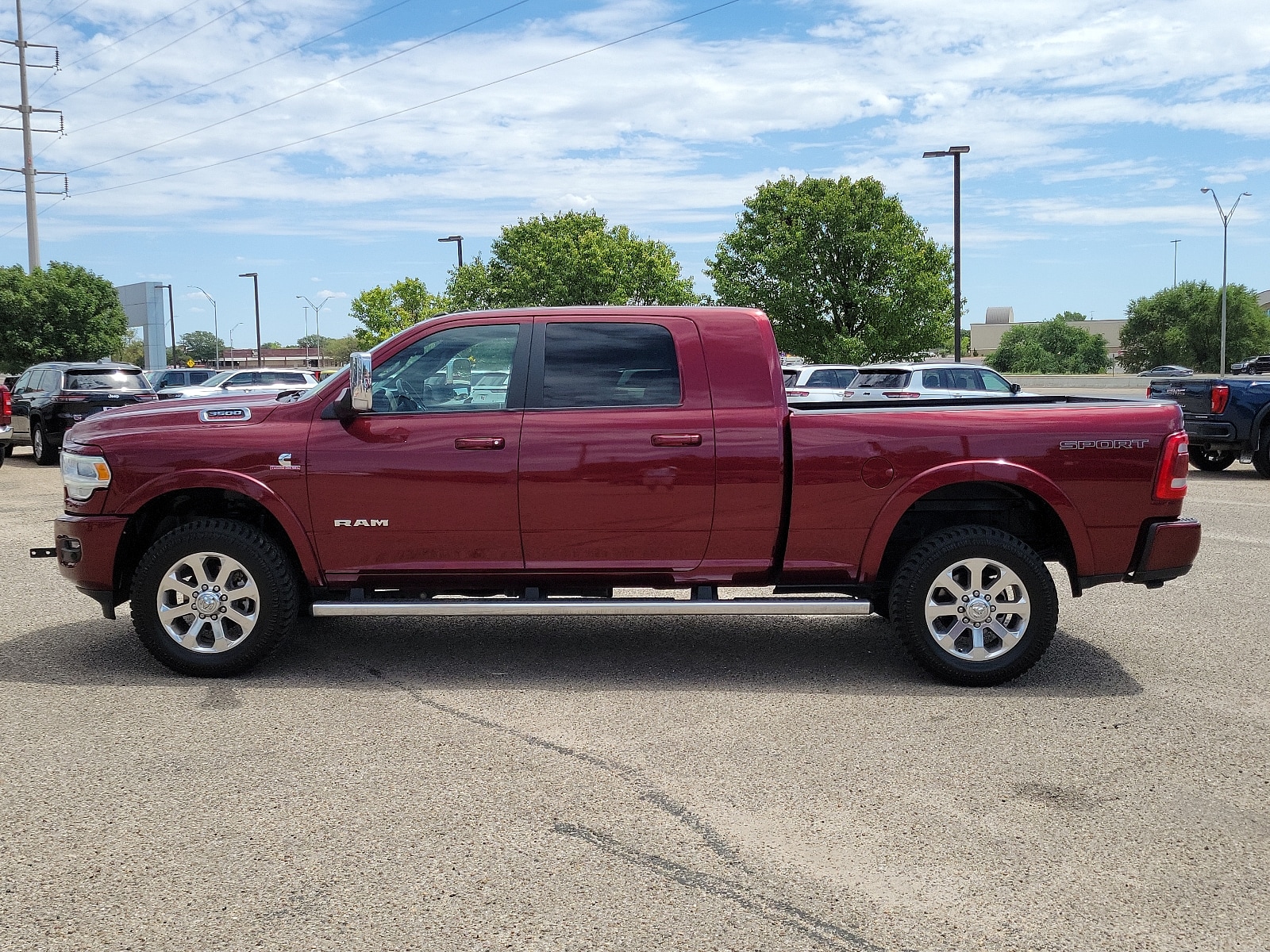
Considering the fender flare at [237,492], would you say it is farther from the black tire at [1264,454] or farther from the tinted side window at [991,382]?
the tinted side window at [991,382]

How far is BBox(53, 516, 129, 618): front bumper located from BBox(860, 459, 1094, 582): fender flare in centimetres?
383

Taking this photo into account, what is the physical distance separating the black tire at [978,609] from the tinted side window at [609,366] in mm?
1505

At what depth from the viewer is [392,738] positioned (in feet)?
16.8

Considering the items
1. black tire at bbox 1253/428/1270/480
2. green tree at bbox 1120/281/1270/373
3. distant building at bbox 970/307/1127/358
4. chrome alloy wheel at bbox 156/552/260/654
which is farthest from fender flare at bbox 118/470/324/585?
distant building at bbox 970/307/1127/358

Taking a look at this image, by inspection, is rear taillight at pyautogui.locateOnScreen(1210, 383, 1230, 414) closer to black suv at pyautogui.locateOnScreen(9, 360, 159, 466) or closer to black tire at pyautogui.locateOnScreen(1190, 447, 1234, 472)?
black tire at pyautogui.locateOnScreen(1190, 447, 1234, 472)

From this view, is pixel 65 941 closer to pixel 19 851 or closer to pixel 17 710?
pixel 19 851

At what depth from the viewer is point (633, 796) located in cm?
443

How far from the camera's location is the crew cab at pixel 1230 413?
51.4 ft

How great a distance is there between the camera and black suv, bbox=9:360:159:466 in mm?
20266

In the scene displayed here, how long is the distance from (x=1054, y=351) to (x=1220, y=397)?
11206cm

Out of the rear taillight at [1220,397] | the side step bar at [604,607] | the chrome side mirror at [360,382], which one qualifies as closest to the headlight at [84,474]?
the side step bar at [604,607]

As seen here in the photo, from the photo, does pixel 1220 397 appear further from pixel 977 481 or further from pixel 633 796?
pixel 633 796

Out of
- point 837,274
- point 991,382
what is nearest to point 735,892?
point 991,382

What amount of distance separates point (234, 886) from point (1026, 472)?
161 inches
